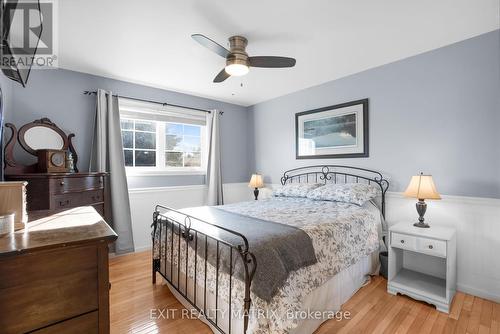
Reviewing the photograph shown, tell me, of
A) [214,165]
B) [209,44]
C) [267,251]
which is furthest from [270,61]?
[214,165]

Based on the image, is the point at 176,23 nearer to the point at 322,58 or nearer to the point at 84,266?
the point at 322,58

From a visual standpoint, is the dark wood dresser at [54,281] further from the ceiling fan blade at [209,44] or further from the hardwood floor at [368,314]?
the ceiling fan blade at [209,44]

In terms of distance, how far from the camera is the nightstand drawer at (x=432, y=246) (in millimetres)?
2104

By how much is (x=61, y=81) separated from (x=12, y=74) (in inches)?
73.9

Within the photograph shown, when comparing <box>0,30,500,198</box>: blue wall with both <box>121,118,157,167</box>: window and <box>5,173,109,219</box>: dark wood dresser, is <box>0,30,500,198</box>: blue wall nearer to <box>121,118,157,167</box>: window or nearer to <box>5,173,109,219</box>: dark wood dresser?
<box>121,118,157,167</box>: window

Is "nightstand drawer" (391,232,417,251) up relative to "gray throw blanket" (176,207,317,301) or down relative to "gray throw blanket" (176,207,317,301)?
down

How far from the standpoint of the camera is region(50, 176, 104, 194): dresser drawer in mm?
2441

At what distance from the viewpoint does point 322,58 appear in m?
2.78

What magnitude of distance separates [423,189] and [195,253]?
86.6 inches

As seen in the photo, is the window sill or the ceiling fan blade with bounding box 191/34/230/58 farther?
the window sill

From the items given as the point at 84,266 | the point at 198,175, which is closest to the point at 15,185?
the point at 84,266

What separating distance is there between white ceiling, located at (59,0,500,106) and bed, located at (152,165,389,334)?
168cm

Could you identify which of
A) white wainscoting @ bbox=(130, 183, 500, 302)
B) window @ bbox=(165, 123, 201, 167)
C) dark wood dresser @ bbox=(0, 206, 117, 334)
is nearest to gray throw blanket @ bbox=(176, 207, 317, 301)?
dark wood dresser @ bbox=(0, 206, 117, 334)
